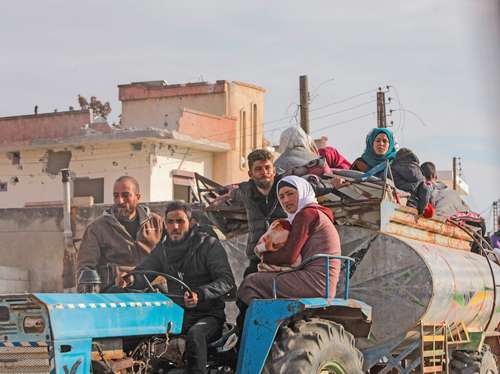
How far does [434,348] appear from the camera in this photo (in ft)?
29.0

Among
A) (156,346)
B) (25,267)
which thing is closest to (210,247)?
(156,346)

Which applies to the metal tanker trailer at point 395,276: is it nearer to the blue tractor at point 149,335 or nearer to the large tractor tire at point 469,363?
the large tractor tire at point 469,363

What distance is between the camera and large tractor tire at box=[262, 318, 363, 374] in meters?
6.74

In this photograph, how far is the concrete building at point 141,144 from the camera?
122ft

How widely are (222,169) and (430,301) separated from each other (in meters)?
32.5

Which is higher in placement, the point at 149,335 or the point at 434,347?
the point at 149,335

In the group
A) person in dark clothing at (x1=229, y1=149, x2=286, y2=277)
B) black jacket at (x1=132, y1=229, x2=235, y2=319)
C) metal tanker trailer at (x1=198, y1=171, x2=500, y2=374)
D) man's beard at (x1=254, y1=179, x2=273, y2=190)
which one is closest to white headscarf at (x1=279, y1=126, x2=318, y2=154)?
metal tanker trailer at (x1=198, y1=171, x2=500, y2=374)

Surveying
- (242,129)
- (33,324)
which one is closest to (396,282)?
(33,324)

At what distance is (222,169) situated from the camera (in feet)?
134

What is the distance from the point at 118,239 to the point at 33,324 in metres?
3.47

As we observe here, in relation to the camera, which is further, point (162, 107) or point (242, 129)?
point (242, 129)

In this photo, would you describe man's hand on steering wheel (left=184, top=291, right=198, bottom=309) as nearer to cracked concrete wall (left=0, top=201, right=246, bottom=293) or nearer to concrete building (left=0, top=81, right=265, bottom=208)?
cracked concrete wall (left=0, top=201, right=246, bottom=293)

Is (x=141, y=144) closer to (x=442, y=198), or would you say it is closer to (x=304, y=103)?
(x=304, y=103)

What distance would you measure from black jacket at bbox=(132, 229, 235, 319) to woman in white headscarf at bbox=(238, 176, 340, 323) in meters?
0.17
